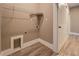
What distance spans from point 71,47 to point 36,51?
0.50 meters

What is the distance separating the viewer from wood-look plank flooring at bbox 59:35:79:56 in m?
1.30

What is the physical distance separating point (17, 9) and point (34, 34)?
1.34ft

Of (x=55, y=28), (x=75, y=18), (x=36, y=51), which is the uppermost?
(x=75, y=18)

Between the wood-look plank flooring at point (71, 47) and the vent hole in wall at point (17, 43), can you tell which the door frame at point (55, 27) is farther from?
the vent hole in wall at point (17, 43)

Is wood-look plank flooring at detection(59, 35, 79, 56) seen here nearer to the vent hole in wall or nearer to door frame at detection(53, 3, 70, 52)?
door frame at detection(53, 3, 70, 52)

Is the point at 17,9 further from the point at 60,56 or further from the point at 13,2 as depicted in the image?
the point at 60,56

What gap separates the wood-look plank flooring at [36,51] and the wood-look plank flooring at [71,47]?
0.50 ft

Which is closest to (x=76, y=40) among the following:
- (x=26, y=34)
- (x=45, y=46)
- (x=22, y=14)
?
(x=45, y=46)

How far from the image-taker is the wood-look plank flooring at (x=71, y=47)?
130 cm

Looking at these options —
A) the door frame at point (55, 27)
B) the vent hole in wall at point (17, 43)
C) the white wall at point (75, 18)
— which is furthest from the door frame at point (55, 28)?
the vent hole in wall at point (17, 43)

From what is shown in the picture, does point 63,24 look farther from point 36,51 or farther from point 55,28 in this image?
point 36,51

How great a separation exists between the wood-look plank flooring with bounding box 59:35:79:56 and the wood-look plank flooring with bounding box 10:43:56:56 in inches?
6.0

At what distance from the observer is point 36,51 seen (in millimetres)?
1325

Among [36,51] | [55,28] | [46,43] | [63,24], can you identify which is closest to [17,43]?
[36,51]
